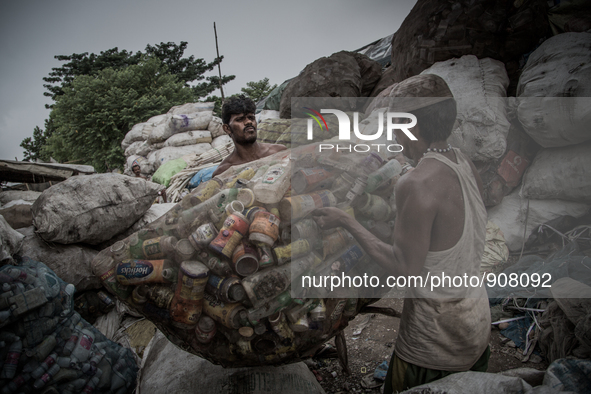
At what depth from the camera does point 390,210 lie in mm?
1379

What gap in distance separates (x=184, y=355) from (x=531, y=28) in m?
2.92

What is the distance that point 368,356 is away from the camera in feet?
7.32

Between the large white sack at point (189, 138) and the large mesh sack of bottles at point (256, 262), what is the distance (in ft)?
15.3

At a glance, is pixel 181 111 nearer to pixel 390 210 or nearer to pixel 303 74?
pixel 303 74

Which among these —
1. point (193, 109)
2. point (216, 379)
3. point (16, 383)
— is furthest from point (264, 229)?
point (193, 109)

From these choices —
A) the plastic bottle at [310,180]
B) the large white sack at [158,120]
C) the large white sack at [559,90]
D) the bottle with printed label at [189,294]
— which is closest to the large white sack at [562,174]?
the large white sack at [559,90]

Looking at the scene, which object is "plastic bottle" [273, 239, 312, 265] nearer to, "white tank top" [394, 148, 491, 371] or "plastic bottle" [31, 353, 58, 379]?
"white tank top" [394, 148, 491, 371]

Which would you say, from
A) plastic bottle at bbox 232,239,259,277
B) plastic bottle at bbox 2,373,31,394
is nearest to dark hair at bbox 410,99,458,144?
plastic bottle at bbox 232,239,259,277

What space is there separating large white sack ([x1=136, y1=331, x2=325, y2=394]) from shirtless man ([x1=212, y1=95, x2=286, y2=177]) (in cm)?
166

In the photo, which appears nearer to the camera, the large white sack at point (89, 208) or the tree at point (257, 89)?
the large white sack at point (89, 208)

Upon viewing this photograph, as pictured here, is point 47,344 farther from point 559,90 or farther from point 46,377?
point 559,90

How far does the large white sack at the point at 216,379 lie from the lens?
4.78ft

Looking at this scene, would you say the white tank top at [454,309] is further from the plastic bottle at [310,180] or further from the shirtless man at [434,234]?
the plastic bottle at [310,180]

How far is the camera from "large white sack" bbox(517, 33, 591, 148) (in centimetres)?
171
